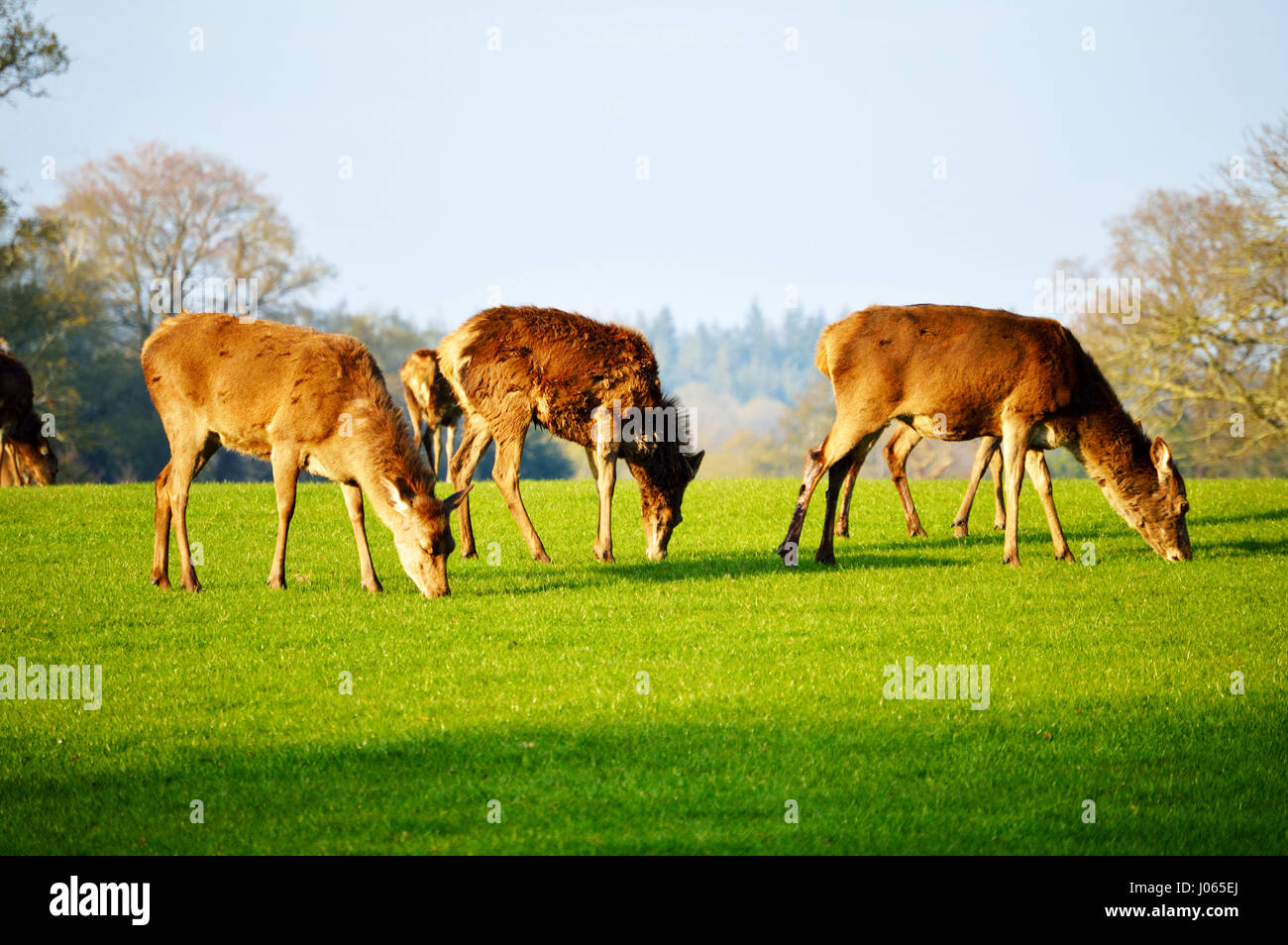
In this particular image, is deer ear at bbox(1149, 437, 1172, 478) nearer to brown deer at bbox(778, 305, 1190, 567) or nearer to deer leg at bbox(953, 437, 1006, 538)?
brown deer at bbox(778, 305, 1190, 567)

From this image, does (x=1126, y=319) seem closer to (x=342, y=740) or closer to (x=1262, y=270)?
(x=1262, y=270)

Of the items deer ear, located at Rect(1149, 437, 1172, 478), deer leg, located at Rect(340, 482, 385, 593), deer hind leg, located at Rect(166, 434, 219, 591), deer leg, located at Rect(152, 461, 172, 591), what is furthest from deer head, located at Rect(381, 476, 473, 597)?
deer ear, located at Rect(1149, 437, 1172, 478)

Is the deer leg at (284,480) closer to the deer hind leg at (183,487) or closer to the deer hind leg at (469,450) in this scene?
the deer hind leg at (183,487)

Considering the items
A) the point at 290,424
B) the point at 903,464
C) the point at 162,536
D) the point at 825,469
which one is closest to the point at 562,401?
the point at 825,469

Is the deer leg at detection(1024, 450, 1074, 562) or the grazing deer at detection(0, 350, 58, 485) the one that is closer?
the deer leg at detection(1024, 450, 1074, 562)

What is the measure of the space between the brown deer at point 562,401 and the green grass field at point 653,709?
79 centimetres

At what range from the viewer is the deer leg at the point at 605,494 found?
48.4 ft

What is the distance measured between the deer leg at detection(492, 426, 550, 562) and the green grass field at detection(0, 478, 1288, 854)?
46 centimetres

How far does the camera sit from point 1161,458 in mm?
15219

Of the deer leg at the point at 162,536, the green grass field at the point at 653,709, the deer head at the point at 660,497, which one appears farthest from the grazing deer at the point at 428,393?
the deer leg at the point at 162,536

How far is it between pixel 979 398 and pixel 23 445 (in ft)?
76.2

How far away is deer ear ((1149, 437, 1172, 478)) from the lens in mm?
15180

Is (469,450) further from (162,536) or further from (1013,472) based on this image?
(1013,472)
